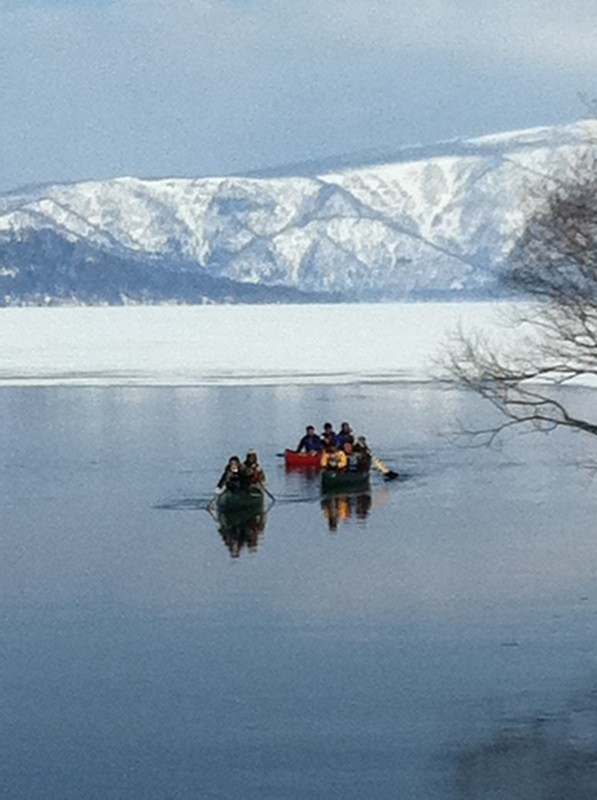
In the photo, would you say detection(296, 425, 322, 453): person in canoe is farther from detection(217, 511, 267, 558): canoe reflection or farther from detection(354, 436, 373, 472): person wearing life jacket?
detection(217, 511, 267, 558): canoe reflection

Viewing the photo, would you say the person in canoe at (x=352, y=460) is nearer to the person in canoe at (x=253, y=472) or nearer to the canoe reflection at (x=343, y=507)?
the canoe reflection at (x=343, y=507)

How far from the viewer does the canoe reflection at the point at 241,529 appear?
3641cm

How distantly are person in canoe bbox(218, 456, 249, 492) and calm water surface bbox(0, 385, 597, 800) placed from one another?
0.92m

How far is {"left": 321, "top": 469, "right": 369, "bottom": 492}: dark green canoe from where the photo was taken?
148ft

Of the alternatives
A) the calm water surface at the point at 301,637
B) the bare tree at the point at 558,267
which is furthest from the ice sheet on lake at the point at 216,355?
the bare tree at the point at 558,267

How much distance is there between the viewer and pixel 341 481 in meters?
45.2

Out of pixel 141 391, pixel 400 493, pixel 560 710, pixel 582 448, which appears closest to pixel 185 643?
pixel 560 710

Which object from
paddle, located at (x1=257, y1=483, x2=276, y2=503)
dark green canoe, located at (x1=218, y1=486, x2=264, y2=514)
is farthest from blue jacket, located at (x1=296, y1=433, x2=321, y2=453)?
dark green canoe, located at (x1=218, y1=486, x2=264, y2=514)

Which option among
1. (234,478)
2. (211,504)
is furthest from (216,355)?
(234,478)

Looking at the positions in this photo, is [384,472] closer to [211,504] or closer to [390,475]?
[390,475]

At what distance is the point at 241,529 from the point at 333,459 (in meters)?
7.74

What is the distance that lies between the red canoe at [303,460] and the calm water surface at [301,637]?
0.53m

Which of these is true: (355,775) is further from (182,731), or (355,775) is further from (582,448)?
(582,448)

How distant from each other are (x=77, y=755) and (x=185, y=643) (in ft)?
19.0
